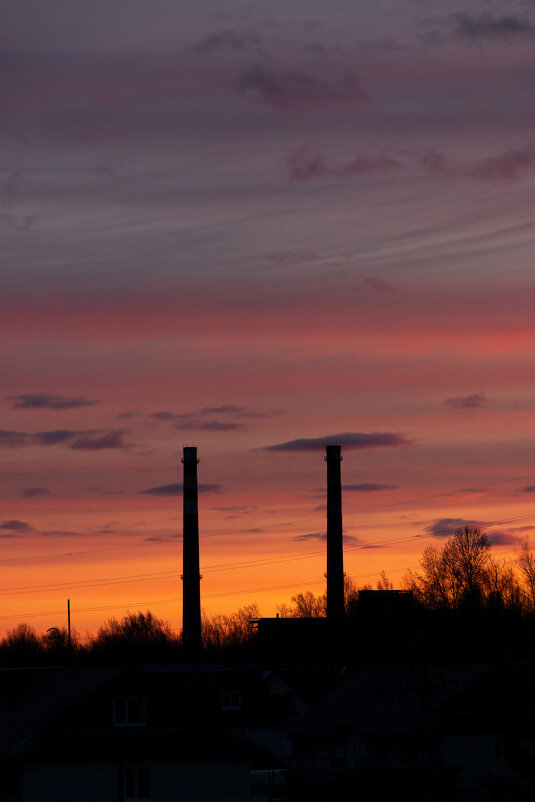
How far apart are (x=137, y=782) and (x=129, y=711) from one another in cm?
420

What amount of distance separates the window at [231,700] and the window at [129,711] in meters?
21.2

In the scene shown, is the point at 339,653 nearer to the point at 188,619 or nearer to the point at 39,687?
the point at 188,619

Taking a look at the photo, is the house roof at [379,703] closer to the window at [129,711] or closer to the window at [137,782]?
the window at [129,711]

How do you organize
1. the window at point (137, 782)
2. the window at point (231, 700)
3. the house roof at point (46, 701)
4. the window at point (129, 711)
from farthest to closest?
the window at point (231, 700), the house roof at point (46, 701), the window at point (129, 711), the window at point (137, 782)

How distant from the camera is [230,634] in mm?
179750

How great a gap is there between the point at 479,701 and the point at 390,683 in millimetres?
8317

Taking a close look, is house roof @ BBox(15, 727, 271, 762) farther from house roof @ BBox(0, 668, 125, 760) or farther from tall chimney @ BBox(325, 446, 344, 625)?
tall chimney @ BBox(325, 446, 344, 625)

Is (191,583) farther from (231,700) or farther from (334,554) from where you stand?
(231,700)

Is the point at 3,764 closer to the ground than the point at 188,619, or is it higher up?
closer to the ground

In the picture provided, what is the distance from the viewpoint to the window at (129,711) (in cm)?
6266

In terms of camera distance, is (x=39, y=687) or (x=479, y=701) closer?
(x=479, y=701)

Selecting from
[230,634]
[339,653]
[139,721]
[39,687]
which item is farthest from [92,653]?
[139,721]

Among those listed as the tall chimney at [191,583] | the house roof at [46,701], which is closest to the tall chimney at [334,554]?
the tall chimney at [191,583]

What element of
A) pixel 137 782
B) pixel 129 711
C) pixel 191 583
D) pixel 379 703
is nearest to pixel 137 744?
pixel 137 782
